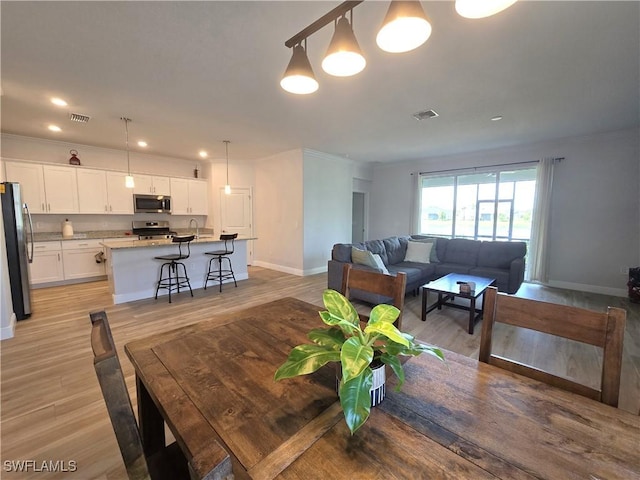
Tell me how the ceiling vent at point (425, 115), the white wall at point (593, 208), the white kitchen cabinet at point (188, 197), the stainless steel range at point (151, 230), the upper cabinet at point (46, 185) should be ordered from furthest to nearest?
the white kitchen cabinet at point (188, 197)
the stainless steel range at point (151, 230)
the upper cabinet at point (46, 185)
the white wall at point (593, 208)
the ceiling vent at point (425, 115)

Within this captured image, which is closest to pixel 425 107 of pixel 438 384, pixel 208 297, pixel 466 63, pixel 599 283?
pixel 466 63

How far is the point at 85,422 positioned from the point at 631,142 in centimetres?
754

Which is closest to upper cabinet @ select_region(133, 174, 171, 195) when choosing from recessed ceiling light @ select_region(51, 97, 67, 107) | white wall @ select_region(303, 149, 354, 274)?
recessed ceiling light @ select_region(51, 97, 67, 107)

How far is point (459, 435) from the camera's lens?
721 millimetres

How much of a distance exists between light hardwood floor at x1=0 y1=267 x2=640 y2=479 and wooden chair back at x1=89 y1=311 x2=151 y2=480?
3.40 ft

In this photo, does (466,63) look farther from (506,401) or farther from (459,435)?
(459,435)

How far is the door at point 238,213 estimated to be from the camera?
6.59 meters

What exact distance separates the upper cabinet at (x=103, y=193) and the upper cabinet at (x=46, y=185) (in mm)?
113

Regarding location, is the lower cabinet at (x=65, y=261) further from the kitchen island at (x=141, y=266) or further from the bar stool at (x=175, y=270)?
the bar stool at (x=175, y=270)

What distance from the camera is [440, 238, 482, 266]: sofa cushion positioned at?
492 cm

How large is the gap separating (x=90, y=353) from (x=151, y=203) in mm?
3964

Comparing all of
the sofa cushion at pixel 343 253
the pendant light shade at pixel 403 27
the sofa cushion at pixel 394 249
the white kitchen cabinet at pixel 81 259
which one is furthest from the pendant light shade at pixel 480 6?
the white kitchen cabinet at pixel 81 259

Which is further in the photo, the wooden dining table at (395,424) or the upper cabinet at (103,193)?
the upper cabinet at (103,193)

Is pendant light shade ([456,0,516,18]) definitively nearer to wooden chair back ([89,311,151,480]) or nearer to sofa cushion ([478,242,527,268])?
wooden chair back ([89,311,151,480])
